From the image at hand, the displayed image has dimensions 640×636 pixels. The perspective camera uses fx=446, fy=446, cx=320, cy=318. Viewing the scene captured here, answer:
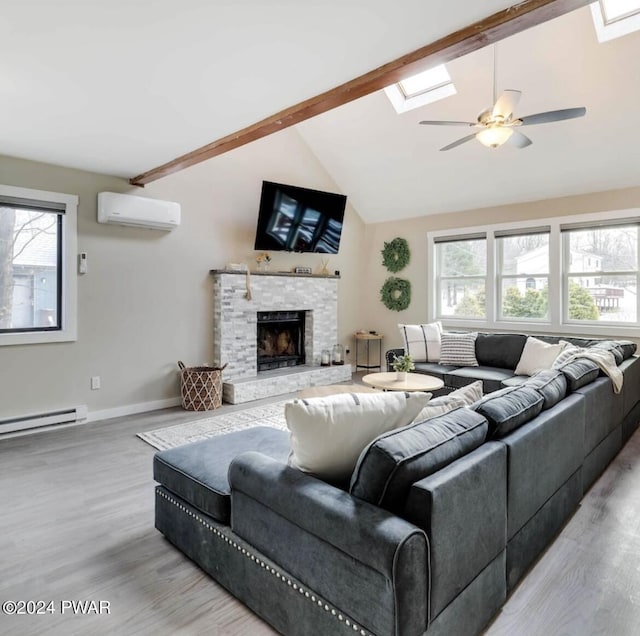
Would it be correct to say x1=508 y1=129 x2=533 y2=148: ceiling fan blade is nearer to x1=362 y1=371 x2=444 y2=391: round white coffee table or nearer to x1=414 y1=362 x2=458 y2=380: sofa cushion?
x1=362 y1=371 x2=444 y2=391: round white coffee table

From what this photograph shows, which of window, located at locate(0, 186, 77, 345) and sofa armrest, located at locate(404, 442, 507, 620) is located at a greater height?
window, located at locate(0, 186, 77, 345)

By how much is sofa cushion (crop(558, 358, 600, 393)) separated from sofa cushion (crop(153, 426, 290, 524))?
170 cm

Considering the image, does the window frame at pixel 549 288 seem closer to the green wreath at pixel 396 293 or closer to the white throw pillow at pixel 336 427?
the green wreath at pixel 396 293

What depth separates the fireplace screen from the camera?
231 inches

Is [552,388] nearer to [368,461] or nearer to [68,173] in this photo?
[368,461]

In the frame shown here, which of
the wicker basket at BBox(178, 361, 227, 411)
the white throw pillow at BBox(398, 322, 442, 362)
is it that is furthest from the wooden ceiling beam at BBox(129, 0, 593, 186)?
the white throw pillow at BBox(398, 322, 442, 362)

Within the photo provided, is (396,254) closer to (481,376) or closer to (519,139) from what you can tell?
(481,376)

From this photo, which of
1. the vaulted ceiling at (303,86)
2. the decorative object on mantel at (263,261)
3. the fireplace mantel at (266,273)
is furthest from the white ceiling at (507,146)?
the decorative object on mantel at (263,261)

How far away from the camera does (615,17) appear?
3.66 meters

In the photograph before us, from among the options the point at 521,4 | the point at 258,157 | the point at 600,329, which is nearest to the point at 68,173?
the point at 258,157

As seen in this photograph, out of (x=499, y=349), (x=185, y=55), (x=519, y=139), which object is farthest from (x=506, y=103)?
(x=499, y=349)

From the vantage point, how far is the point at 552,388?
94.0 inches

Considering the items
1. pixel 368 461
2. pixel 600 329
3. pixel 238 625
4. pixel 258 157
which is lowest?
pixel 238 625

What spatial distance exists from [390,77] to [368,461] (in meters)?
2.05
